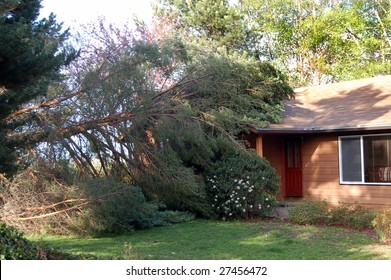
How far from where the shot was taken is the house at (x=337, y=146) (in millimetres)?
14305

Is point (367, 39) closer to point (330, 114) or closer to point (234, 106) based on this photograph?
point (330, 114)

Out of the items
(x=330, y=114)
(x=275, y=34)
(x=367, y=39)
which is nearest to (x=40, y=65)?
(x=330, y=114)

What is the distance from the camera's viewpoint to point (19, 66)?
340 inches

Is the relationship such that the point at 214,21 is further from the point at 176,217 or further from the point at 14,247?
the point at 14,247

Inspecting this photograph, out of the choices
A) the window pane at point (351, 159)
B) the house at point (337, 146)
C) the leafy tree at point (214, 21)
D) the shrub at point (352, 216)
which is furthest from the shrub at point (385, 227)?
the leafy tree at point (214, 21)

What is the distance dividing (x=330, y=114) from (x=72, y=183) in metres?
9.28

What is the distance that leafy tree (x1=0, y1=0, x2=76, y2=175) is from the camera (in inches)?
330

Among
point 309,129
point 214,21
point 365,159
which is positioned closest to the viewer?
point 365,159

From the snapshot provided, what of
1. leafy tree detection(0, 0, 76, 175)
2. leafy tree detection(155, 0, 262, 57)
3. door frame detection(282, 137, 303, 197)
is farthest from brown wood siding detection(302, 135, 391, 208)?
leafy tree detection(155, 0, 262, 57)

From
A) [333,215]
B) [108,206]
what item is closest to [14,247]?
[108,206]

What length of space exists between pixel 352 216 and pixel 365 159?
116 inches

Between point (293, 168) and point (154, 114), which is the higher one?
point (154, 114)

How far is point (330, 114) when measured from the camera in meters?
16.5

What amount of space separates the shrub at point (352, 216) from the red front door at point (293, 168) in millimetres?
3791
